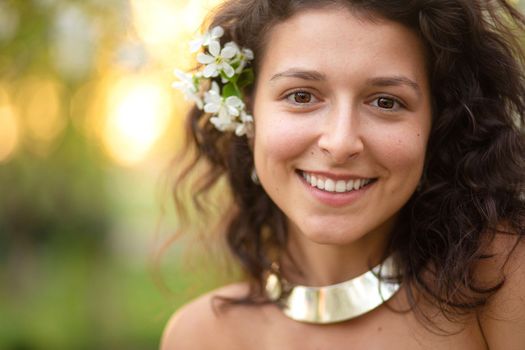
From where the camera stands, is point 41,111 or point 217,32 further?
point 41,111

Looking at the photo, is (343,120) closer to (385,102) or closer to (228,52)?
(385,102)

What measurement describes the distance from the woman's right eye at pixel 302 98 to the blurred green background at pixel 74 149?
A: 1718 mm

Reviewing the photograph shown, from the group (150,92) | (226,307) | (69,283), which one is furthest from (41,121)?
(226,307)

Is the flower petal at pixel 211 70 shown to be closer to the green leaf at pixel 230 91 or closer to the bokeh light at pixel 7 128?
the green leaf at pixel 230 91

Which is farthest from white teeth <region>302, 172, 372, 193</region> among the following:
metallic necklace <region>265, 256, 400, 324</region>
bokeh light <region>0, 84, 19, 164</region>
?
bokeh light <region>0, 84, 19, 164</region>

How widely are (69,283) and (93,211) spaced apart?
1066 millimetres

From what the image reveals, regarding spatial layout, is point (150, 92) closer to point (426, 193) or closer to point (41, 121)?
point (41, 121)

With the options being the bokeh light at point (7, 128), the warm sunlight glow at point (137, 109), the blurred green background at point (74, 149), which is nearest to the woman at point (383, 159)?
the blurred green background at point (74, 149)

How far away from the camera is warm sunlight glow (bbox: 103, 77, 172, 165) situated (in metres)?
5.54

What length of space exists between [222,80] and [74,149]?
11.9 ft

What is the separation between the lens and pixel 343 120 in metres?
2.03

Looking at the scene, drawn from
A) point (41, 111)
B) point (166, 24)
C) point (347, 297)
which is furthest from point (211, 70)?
point (41, 111)

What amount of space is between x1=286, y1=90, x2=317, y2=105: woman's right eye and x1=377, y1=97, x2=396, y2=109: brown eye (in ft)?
0.63

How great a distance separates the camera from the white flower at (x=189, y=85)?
98.0 inches
